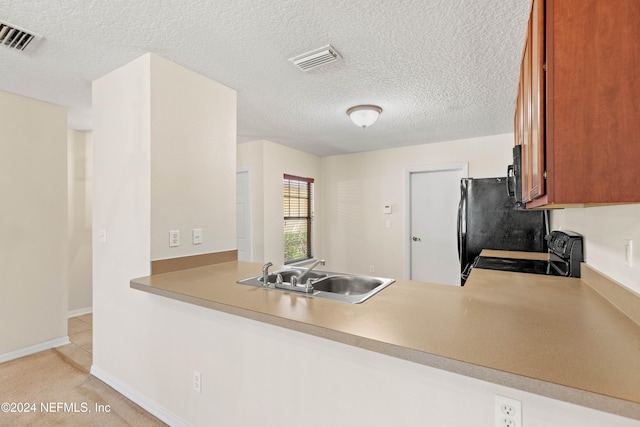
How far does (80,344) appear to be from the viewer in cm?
301

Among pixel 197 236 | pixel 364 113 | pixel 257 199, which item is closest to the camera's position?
pixel 197 236

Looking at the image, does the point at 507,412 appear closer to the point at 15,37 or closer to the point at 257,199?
the point at 15,37

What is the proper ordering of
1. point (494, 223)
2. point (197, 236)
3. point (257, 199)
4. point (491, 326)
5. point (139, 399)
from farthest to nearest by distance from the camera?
point (257, 199) → point (494, 223) → point (197, 236) → point (139, 399) → point (491, 326)

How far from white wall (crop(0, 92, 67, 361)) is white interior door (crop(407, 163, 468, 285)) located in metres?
4.40

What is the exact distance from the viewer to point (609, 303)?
1380mm

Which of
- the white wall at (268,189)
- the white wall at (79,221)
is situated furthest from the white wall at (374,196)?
the white wall at (79,221)

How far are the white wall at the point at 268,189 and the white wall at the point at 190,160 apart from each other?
168cm

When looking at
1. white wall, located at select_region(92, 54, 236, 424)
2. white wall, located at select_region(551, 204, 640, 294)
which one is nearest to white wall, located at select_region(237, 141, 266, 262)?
white wall, located at select_region(92, 54, 236, 424)

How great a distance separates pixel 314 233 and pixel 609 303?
4.33 meters

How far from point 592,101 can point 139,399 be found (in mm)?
2799

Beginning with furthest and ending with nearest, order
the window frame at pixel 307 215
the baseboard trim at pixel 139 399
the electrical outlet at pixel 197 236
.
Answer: the window frame at pixel 307 215 < the electrical outlet at pixel 197 236 < the baseboard trim at pixel 139 399

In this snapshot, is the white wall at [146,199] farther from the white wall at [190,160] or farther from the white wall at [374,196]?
the white wall at [374,196]

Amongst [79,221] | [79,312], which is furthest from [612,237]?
[79,312]

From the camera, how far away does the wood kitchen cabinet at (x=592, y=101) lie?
83 centimetres
